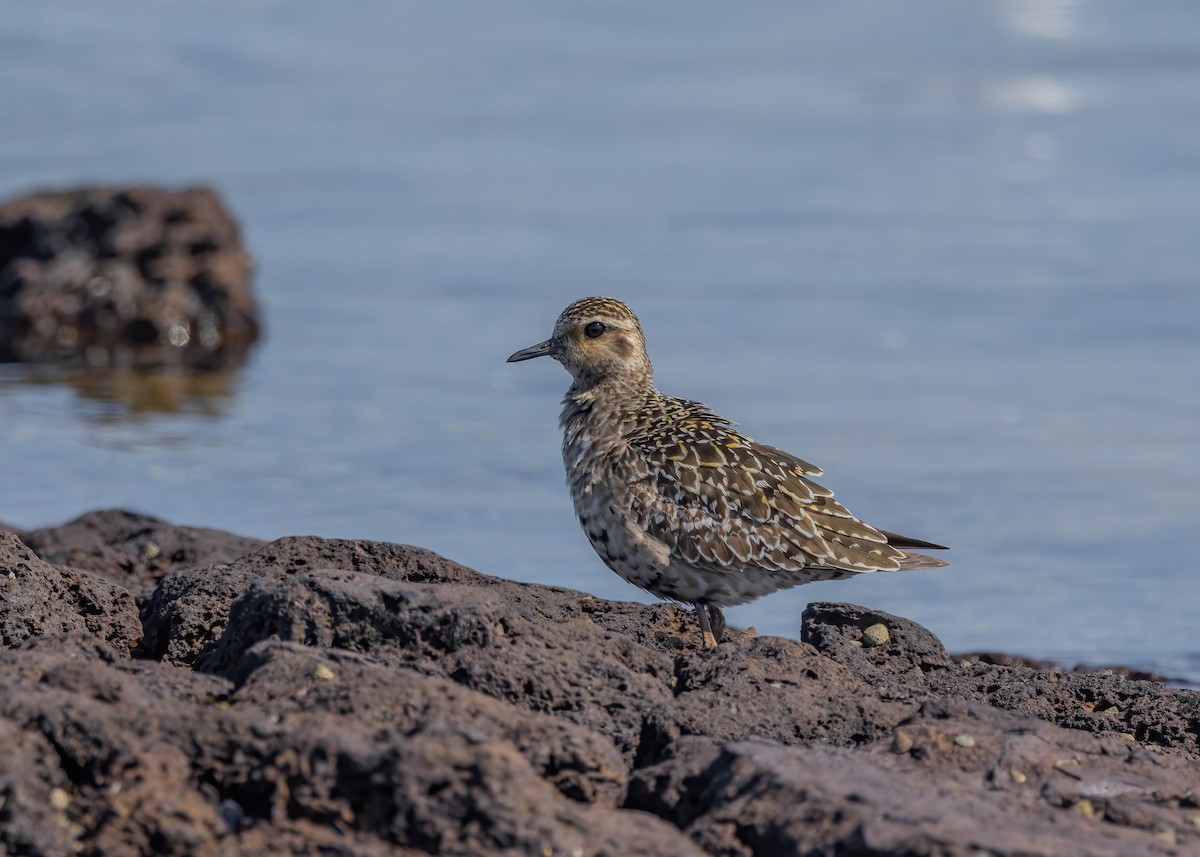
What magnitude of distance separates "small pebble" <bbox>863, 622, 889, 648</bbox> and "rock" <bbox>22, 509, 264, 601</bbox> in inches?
109

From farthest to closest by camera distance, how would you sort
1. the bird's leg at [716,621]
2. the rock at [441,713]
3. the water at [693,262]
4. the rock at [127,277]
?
the rock at [127,277], the water at [693,262], the bird's leg at [716,621], the rock at [441,713]

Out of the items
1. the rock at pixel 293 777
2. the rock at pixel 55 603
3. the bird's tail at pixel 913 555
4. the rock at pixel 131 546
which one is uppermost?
the bird's tail at pixel 913 555

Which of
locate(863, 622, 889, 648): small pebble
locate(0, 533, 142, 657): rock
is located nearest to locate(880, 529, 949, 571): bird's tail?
locate(863, 622, 889, 648): small pebble

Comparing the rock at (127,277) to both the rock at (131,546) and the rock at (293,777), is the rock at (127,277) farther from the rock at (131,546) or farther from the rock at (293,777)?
the rock at (293,777)

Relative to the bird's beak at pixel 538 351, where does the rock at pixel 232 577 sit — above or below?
below

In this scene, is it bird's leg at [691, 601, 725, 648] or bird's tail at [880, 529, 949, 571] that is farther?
bird's tail at [880, 529, 949, 571]

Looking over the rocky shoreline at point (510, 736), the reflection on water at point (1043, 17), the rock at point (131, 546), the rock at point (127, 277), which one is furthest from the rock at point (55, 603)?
the reflection on water at point (1043, 17)

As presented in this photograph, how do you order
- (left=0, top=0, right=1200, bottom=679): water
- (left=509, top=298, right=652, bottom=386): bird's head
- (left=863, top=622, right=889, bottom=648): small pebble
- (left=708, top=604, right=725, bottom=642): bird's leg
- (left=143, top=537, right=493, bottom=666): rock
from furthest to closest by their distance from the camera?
(left=0, top=0, right=1200, bottom=679): water → (left=509, top=298, right=652, bottom=386): bird's head → (left=708, top=604, right=725, bottom=642): bird's leg → (left=863, top=622, right=889, bottom=648): small pebble → (left=143, top=537, right=493, bottom=666): rock

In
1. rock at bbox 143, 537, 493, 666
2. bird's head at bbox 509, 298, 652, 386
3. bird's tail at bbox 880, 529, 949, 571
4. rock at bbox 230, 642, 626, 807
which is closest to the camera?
rock at bbox 230, 642, 626, 807

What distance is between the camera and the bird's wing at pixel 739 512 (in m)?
6.75

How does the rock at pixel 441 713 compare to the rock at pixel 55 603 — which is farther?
the rock at pixel 55 603

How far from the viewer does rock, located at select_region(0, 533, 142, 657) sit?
18.4 ft

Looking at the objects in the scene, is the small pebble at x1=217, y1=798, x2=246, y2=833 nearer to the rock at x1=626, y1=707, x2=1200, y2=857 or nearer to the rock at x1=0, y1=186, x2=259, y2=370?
the rock at x1=626, y1=707, x2=1200, y2=857

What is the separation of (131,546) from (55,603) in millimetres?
2281
